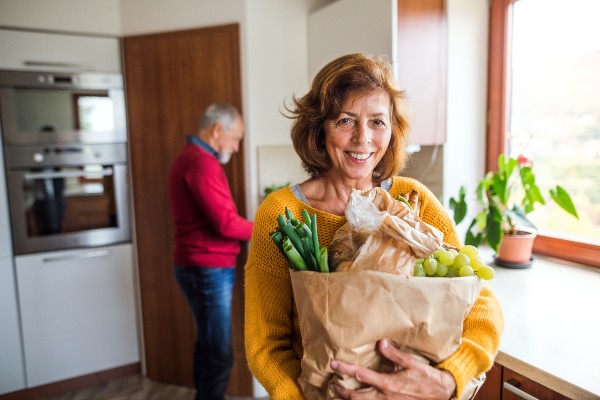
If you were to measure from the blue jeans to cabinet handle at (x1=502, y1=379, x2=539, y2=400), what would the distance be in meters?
1.34

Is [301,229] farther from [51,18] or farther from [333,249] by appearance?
[51,18]

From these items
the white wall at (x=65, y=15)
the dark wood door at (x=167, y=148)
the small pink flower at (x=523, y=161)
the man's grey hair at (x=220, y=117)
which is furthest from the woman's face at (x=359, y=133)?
the white wall at (x=65, y=15)

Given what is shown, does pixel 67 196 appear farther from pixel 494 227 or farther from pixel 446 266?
pixel 446 266

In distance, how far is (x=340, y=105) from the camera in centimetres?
100

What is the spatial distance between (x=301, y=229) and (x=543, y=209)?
5.16ft

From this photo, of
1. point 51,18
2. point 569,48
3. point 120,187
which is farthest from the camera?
point 120,187

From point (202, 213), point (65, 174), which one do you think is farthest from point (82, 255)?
point (202, 213)

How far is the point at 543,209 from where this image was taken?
77.5 inches

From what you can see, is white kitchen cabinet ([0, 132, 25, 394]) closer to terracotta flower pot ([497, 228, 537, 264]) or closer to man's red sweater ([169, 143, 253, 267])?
man's red sweater ([169, 143, 253, 267])

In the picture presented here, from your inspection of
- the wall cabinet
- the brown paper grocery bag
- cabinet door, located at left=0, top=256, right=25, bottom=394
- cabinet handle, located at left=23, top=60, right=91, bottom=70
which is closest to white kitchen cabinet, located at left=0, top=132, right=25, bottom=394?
cabinet door, located at left=0, top=256, right=25, bottom=394

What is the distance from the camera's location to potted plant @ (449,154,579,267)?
1.71m

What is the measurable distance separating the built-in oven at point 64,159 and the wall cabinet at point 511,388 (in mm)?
2110

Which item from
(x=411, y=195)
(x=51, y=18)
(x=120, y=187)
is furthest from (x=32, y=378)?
(x=411, y=195)

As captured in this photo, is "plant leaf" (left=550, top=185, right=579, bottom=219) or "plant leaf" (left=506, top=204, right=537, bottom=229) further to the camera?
"plant leaf" (left=506, top=204, right=537, bottom=229)
